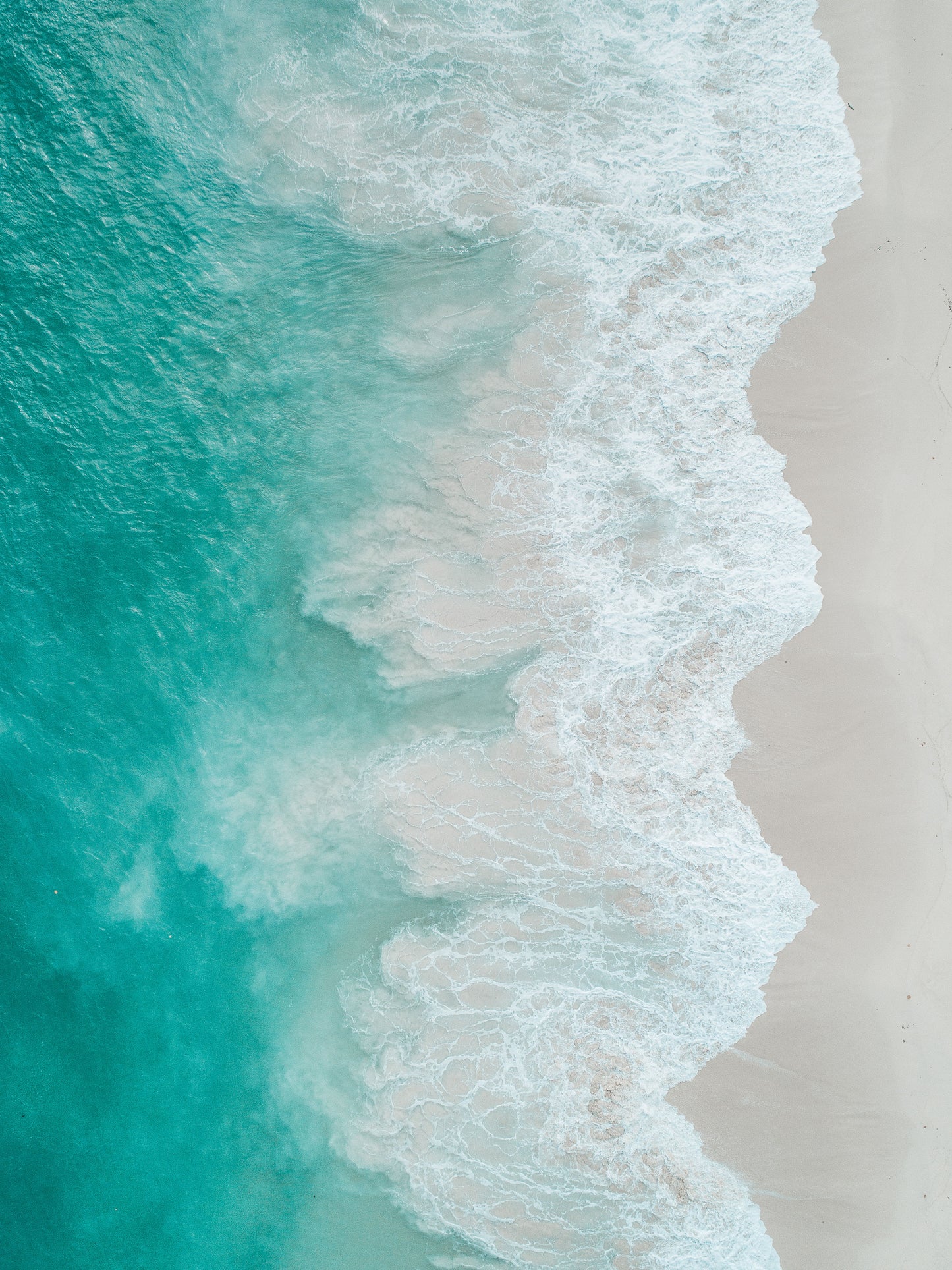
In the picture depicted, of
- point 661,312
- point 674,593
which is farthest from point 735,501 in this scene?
point 661,312

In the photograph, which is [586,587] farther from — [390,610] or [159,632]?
[159,632]

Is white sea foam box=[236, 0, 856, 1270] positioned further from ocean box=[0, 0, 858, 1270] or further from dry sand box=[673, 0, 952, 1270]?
dry sand box=[673, 0, 952, 1270]

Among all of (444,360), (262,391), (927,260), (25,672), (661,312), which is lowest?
(25,672)

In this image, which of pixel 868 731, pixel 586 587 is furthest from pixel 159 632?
pixel 868 731

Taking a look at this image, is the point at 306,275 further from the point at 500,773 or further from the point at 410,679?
the point at 500,773

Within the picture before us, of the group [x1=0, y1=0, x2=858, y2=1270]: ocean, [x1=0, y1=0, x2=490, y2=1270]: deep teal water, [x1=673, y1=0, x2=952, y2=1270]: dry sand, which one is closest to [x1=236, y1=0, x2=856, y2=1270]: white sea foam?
[x1=0, y1=0, x2=858, y2=1270]: ocean
